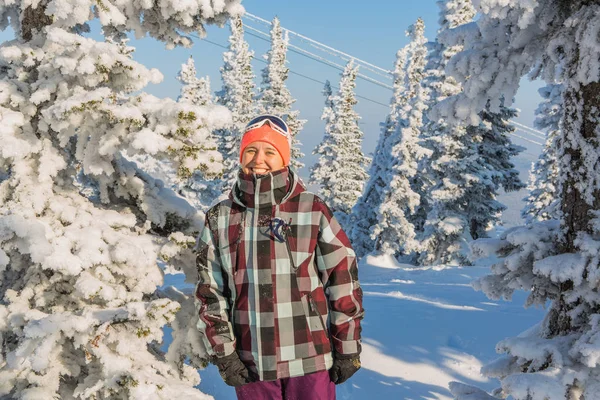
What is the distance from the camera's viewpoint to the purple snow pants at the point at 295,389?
3.08 metres

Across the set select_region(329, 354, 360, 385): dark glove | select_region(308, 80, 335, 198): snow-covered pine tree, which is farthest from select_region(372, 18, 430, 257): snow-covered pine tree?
select_region(329, 354, 360, 385): dark glove

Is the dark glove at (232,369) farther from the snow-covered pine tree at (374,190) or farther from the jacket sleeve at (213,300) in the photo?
the snow-covered pine tree at (374,190)

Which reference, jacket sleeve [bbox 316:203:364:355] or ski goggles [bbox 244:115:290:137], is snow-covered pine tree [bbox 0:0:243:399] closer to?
ski goggles [bbox 244:115:290:137]

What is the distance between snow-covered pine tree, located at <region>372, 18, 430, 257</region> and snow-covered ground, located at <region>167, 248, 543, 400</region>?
1399cm

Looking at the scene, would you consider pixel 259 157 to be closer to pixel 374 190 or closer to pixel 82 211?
pixel 82 211

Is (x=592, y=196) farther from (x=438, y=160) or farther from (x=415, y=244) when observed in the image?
(x=415, y=244)

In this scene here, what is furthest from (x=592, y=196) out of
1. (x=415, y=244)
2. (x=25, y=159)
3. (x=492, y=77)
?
(x=415, y=244)

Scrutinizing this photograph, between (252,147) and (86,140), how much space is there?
154 centimetres

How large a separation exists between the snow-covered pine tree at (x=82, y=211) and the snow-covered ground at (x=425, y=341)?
307 centimetres

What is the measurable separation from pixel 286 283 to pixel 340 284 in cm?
39

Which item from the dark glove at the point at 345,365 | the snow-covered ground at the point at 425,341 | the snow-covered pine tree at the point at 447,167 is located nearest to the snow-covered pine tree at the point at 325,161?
the snow-covered pine tree at the point at 447,167

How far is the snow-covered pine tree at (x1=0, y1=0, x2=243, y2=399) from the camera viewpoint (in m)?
3.13

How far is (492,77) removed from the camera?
3428 mm

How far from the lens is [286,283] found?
3051mm
